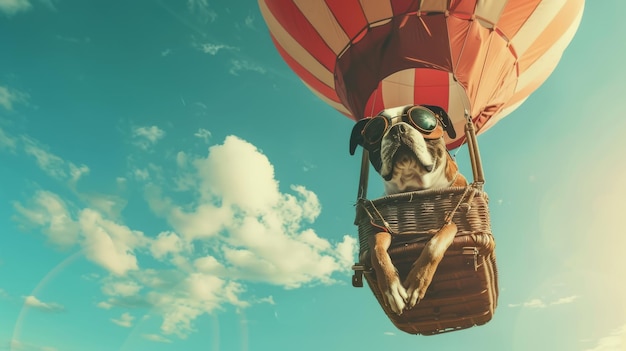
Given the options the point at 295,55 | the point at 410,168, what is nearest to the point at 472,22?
the point at 410,168

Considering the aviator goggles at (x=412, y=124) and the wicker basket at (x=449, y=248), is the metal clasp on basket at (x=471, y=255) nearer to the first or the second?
the wicker basket at (x=449, y=248)

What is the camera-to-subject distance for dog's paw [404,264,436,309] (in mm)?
3498

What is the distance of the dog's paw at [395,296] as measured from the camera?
3448 millimetres

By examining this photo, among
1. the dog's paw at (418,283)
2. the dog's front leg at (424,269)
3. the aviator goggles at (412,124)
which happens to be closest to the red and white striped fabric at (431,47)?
the aviator goggles at (412,124)

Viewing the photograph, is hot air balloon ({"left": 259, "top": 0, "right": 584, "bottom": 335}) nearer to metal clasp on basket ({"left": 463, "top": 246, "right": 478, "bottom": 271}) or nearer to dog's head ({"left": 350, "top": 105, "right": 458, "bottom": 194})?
dog's head ({"left": 350, "top": 105, "right": 458, "bottom": 194})

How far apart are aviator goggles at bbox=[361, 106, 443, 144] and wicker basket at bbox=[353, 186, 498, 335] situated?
25.8 inches

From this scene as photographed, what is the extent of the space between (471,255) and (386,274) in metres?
0.61

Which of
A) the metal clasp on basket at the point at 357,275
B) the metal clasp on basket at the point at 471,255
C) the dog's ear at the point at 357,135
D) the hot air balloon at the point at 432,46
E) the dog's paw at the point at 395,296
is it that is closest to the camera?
the dog's paw at the point at 395,296

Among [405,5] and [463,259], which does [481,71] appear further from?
[463,259]

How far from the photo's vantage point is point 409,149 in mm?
4188

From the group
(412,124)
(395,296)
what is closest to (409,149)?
(412,124)

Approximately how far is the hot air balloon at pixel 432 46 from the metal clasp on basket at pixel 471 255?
3.73 feet

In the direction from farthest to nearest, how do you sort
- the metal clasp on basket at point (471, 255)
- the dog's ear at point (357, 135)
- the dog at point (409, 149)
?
the dog's ear at point (357, 135), the dog at point (409, 149), the metal clasp on basket at point (471, 255)

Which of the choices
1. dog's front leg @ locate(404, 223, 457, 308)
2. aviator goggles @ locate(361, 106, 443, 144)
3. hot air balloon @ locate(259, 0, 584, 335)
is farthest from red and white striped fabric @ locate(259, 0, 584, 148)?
dog's front leg @ locate(404, 223, 457, 308)
